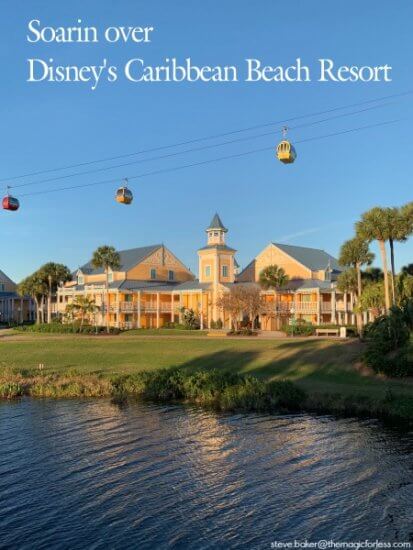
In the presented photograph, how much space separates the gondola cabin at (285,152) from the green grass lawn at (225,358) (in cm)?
1192

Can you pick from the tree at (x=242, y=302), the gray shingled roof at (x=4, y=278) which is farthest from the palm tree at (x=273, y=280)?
the gray shingled roof at (x=4, y=278)

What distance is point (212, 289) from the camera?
72.9 m

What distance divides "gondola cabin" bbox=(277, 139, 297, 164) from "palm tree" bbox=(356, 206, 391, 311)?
72.7 feet

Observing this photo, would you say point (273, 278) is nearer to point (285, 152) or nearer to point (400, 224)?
point (400, 224)

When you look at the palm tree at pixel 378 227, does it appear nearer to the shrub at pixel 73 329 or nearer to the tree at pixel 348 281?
the tree at pixel 348 281

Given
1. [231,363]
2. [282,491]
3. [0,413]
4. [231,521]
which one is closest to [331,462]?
[282,491]

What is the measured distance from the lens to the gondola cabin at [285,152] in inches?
867

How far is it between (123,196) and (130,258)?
57.1m

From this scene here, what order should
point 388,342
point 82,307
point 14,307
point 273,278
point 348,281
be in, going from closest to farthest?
point 388,342 < point 348,281 < point 273,278 < point 82,307 < point 14,307

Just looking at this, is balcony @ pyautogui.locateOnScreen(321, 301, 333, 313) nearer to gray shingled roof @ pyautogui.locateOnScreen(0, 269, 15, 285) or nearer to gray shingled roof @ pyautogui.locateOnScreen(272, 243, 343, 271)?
gray shingled roof @ pyautogui.locateOnScreen(272, 243, 343, 271)

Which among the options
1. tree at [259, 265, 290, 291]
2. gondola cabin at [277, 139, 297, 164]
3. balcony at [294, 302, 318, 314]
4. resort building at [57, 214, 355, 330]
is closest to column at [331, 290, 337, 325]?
resort building at [57, 214, 355, 330]

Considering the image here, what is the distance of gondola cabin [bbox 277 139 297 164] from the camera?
72.3 feet

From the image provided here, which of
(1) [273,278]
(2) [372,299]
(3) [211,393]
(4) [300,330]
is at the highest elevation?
(1) [273,278]

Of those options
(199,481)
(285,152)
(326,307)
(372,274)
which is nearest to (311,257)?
(326,307)
